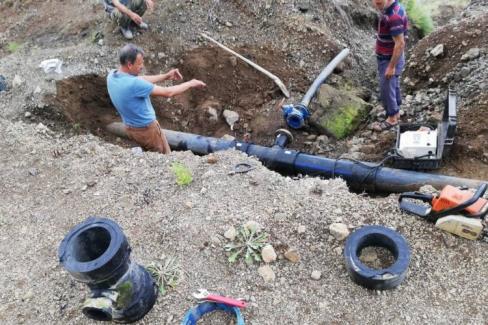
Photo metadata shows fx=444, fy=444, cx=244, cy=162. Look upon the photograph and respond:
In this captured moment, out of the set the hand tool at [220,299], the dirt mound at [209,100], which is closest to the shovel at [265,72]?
the dirt mound at [209,100]

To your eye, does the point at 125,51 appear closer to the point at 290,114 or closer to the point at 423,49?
the point at 290,114

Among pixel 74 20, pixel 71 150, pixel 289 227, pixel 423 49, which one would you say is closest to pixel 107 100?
pixel 71 150

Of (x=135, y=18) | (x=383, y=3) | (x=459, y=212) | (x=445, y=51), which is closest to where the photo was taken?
(x=459, y=212)

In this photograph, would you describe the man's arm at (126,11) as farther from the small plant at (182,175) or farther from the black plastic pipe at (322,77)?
the small plant at (182,175)

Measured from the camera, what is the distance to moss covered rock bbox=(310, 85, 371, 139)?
20.1 feet

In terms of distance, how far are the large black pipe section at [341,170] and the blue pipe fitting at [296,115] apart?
1.37ft

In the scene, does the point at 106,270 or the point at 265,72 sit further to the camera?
the point at 265,72

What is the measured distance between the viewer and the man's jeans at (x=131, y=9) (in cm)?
696

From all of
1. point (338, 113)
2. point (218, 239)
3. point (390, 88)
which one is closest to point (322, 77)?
point (338, 113)

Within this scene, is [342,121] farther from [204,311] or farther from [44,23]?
[44,23]

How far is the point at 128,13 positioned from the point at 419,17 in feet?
17.6

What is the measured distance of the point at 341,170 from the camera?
505 cm

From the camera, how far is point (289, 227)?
12.4 feet

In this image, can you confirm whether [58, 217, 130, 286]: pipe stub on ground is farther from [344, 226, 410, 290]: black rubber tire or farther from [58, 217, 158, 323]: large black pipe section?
[344, 226, 410, 290]: black rubber tire
